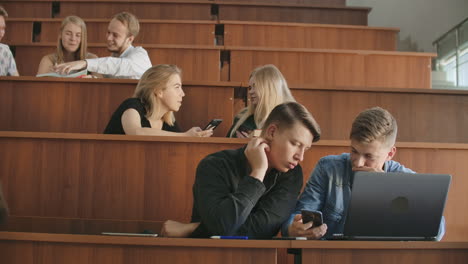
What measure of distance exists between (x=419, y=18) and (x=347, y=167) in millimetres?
1952

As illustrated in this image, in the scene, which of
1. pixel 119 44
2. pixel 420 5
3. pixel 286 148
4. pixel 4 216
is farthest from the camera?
pixel 420 5

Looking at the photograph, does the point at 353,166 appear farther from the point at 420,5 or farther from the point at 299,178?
the point at 420,5

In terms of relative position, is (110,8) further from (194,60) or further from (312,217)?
(312,217)

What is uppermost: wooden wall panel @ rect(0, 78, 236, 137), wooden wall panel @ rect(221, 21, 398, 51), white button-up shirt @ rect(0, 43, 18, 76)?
wooden wall panel @ rect(221, 21, 398, 51)

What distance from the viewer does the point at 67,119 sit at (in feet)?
5.17

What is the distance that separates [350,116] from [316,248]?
0.88 meters

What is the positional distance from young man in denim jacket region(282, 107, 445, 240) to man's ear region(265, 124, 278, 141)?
127mm

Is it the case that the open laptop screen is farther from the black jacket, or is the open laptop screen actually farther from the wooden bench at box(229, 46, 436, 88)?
the wooden bench at box(229, 46, 436, 88)

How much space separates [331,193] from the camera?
3.56ft

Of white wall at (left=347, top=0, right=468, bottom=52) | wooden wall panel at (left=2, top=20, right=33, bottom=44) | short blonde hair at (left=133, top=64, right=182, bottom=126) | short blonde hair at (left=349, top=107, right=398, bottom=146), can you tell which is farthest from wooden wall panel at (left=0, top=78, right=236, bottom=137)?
white wall at (left=347, top=0, right=468, bottom=52)

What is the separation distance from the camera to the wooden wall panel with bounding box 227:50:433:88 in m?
2.04

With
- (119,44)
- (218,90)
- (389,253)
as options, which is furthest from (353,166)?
(119,44)

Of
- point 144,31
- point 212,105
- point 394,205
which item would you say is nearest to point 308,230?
point 394,205

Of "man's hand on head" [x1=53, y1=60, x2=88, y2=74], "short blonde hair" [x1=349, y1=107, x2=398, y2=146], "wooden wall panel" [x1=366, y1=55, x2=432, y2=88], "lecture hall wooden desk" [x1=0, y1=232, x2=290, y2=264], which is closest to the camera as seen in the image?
"lecture hall wooden desk" [x1=0, y1=232, x2=290, y2=264]
